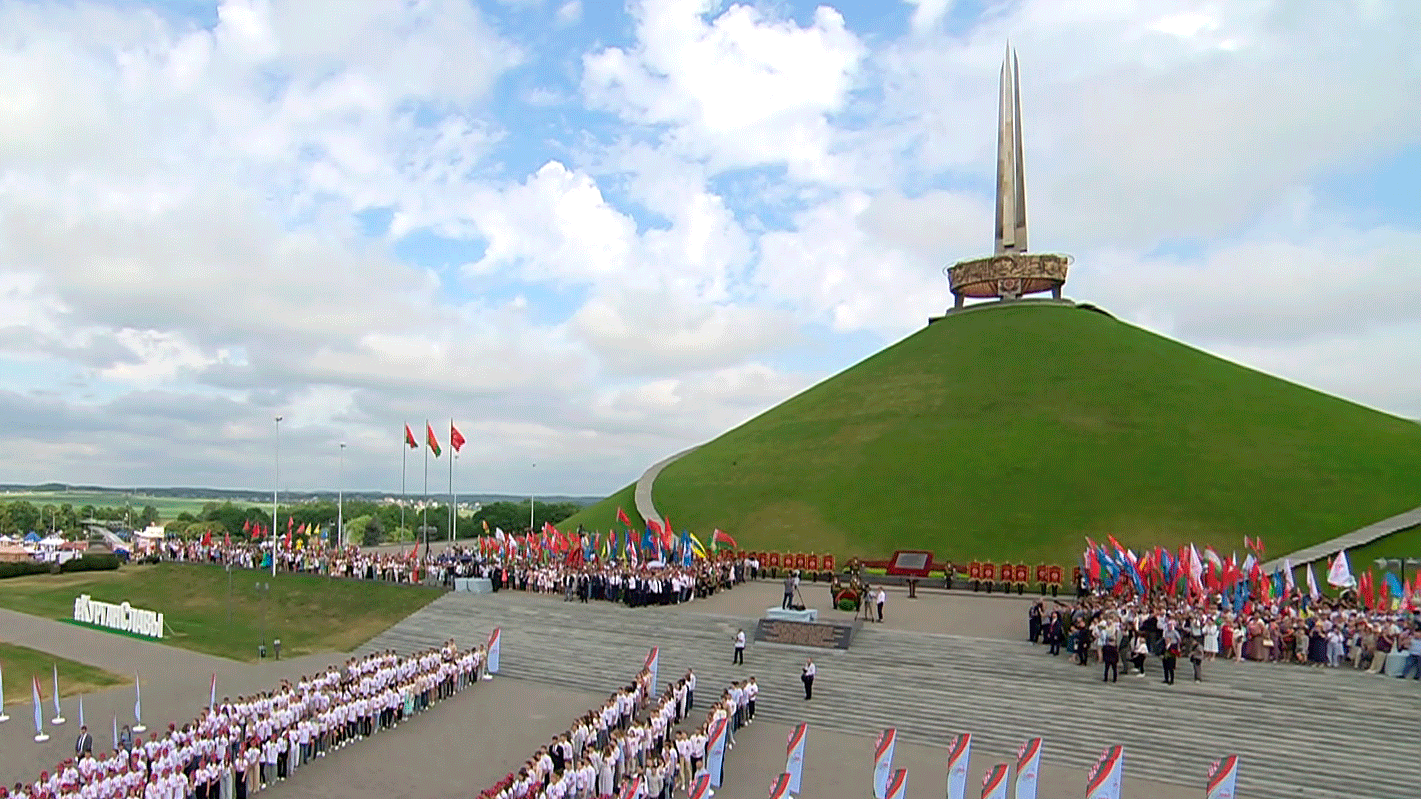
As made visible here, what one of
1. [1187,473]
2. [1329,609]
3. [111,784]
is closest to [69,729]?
[111,784]

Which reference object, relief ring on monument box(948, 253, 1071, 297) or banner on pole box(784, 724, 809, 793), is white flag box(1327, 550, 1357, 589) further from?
relief ring on monument box(948, 253, 1071, 297)

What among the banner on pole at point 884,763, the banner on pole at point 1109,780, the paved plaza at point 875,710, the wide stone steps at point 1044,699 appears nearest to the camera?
the banner on pole at point 1109,780

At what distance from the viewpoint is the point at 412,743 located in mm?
17875

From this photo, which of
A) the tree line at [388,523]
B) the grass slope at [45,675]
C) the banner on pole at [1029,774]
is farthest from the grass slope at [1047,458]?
the tree line at [388,523]

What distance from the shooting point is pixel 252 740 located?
15719 mm

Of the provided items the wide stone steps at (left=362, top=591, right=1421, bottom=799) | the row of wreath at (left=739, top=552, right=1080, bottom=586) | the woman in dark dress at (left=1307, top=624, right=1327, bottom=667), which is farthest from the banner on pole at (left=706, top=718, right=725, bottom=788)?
the row of wreath at (left=739, top=552, right=1080, bottom=586)

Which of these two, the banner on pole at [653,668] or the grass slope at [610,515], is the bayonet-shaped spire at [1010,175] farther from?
the banner on pole at [653,668]

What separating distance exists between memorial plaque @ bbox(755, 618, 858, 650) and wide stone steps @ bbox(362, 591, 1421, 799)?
1.13ft

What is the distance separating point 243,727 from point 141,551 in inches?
1485

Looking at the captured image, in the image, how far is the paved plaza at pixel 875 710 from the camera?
16.1 m

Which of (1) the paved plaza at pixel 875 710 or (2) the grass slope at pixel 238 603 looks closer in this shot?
(1) the paved plaza at pixel 875 710

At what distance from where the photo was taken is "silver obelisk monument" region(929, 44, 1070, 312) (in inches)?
2347

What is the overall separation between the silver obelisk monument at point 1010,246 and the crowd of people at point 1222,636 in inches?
1579

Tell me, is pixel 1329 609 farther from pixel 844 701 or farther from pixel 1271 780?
pixel 844 701
